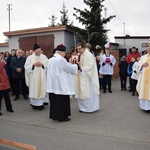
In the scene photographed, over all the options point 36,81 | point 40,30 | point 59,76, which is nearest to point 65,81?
point 59,76

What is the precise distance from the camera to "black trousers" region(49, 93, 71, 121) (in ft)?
22.6

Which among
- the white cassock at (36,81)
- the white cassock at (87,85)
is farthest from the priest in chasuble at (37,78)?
the white cassock at (87,85)

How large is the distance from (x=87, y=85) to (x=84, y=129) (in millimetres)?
1886

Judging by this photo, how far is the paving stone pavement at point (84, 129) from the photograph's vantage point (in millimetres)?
5250

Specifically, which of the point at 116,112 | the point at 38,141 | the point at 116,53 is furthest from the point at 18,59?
the point at 116,53

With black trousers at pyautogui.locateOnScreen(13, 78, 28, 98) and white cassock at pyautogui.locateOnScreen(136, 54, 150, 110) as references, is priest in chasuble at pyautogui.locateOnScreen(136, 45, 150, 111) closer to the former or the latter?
white cassock at pyautogui.locateOnScreen(136, 54, 150, 110)

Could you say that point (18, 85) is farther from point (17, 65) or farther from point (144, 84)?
point (144, 84)

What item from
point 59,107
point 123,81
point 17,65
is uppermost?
point 17,65

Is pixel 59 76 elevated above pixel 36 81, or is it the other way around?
pixel 59 76

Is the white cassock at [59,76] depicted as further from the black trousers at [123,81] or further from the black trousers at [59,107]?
the black trousers at [123,81]

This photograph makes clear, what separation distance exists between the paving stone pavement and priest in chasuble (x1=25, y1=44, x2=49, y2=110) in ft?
1.09

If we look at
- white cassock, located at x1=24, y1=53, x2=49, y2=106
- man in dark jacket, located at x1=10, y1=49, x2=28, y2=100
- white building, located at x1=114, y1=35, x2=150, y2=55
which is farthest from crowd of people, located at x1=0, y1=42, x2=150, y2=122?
white building, located at x1=114, y1=35, x2=150, y2=55

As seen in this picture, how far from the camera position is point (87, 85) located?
788 cm

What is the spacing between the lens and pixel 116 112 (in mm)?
7875
